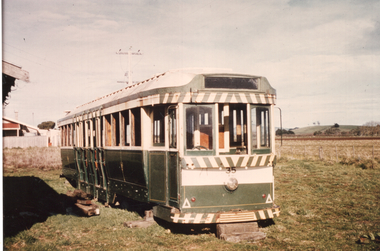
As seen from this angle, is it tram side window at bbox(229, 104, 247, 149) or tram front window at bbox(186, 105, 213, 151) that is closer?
tram front window at bbox(186, 105, 213, 151)

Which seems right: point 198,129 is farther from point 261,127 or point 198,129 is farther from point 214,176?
point 261,127

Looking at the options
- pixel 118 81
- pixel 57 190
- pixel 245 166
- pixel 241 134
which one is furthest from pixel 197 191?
pixel 118 81

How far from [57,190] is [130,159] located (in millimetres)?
6567

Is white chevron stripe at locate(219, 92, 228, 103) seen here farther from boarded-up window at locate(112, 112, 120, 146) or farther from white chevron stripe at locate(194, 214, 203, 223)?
boarded-up window at locate(112, 112, 120, 146)

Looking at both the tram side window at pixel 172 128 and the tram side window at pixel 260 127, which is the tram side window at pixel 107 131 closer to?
the tram side window at pixel 172 128

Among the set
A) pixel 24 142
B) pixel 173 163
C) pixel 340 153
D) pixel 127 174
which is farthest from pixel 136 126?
pixel 24 142

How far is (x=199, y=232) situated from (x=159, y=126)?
2.37 metres

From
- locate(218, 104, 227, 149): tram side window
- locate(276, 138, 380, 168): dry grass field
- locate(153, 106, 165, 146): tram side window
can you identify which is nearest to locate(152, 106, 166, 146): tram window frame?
locate(153, 106, 165, 146): tram side window

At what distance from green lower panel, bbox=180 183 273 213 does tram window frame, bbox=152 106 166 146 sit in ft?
4.40

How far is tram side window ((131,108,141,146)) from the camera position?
→ 820cm

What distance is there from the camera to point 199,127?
7184 mm

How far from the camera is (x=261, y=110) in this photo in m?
7.59

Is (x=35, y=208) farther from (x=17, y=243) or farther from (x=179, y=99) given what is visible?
(x=179, y=99)

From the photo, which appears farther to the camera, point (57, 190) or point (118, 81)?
point (118, 81)
